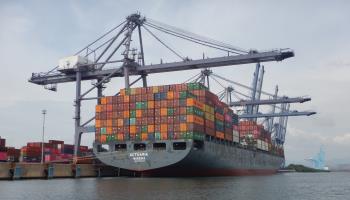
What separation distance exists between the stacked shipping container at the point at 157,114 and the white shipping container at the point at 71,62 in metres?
11.3

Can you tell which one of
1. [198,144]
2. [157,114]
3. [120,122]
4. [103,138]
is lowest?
[198,144]

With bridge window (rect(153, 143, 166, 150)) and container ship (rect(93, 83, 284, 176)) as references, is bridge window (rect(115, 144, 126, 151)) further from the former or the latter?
bridge window (rect(153, 143, 166, 150))

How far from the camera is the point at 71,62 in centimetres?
7888

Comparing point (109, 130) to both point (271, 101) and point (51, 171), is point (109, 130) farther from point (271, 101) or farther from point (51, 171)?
point (271, 101)

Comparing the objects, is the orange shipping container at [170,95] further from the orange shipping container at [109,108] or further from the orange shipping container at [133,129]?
the orange shipping container at [109,108]

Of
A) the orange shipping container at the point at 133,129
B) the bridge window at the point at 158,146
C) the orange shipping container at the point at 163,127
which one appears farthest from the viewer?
the orange shipping container at the point at 133,129

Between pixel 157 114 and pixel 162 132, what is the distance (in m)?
3.00

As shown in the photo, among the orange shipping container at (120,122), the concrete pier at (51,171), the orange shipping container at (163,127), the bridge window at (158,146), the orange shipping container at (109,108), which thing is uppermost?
the orange shipping container at (109,108)

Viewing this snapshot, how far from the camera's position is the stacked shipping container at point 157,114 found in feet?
210

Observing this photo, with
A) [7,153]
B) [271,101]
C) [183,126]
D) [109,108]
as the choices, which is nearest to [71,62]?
[109,108]

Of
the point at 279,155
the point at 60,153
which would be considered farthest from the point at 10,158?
the point at 279,155

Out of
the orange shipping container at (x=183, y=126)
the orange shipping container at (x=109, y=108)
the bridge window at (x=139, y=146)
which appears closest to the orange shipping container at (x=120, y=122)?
the orange shipping container at (x=109, y=108)

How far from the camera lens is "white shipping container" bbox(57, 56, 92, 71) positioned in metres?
78.3

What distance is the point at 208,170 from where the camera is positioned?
6981 cm
